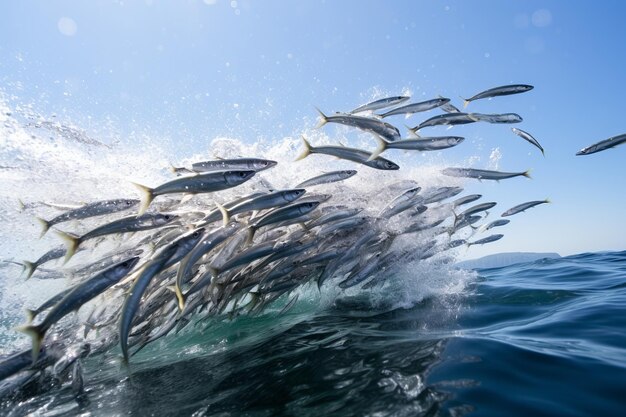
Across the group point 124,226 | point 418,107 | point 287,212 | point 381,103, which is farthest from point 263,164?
point 418,107

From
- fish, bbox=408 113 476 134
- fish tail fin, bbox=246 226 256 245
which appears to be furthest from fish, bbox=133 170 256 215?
fish, bbox=408 113 476 134

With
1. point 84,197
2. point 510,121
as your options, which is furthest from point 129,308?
point 510,121

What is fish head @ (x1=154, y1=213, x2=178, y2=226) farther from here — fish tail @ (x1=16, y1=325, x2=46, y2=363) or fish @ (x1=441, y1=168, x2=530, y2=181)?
fish @ (x1=441, y1=168, x2=530, y2=181)

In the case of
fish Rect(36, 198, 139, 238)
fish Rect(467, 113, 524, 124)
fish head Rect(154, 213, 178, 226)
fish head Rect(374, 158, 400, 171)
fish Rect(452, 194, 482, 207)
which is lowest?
fish head Rect(154, 213, 178, 226)

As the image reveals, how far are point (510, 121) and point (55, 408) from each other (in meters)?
8.35

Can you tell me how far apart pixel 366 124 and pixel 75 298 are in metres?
4.32

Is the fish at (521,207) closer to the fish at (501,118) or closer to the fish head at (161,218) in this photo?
the fish at (501,118)

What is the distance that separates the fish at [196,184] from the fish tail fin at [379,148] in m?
1.98

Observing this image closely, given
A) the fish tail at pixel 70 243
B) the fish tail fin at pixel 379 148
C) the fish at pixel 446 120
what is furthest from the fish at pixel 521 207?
the fish tail at pixel 70 243

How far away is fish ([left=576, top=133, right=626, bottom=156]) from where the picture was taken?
18.3 ft

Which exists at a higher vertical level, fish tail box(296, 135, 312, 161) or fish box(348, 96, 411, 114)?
fish box(348, 96, 411, 114)

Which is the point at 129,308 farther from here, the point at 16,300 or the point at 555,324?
the point at 16,300

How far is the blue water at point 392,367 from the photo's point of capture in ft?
8.95

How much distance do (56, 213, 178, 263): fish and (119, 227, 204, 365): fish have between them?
0.89m
